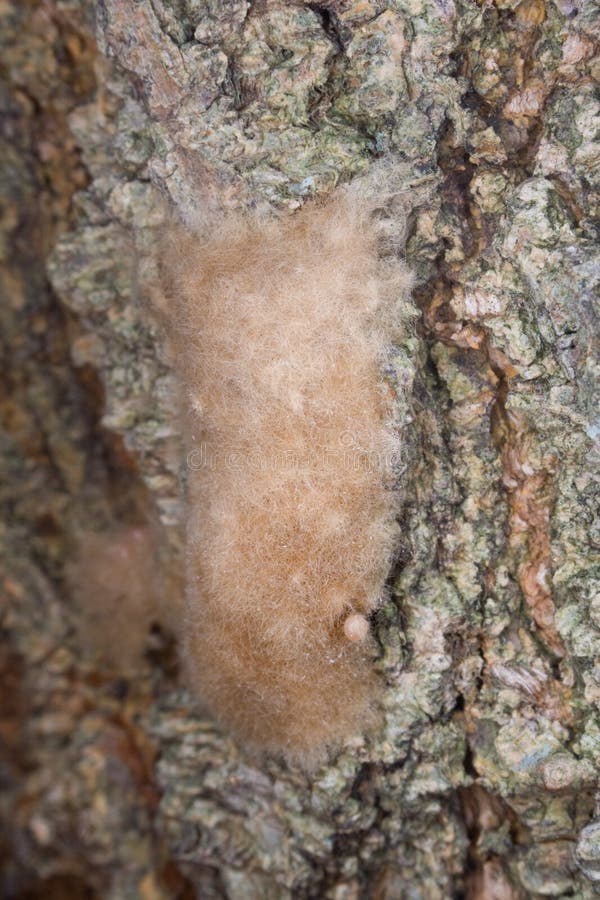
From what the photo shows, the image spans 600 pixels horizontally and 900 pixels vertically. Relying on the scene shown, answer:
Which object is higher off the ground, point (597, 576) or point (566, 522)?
point (566, 522)

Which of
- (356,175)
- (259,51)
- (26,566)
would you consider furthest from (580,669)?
(26,566)

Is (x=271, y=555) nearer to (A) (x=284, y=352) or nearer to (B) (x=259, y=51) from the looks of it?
(A) (x=284, y=352)

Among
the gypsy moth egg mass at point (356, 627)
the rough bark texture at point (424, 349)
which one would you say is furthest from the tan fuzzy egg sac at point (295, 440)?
the rough bark texture at point (424, 349)

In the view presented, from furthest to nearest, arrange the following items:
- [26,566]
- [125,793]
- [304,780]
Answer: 1. [26,566]
2. [125,793]
3. [304,780]

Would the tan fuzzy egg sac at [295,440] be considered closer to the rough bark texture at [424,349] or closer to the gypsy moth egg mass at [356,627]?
the gypsy moth egg mass at [356,627]

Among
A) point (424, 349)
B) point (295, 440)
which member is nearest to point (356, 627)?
point (295, 440)

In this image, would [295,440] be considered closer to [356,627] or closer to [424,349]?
[424,349]
